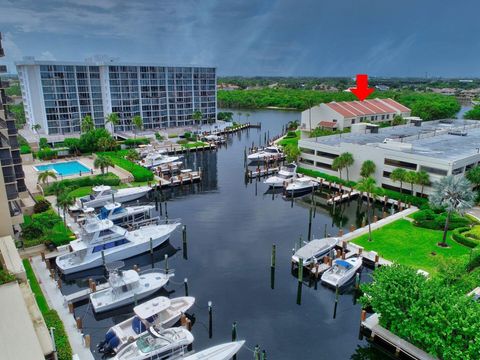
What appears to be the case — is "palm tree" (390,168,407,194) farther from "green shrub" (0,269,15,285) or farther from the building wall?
"green shrub" (0,269,15,285)

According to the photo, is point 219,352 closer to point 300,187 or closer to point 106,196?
point 106,196

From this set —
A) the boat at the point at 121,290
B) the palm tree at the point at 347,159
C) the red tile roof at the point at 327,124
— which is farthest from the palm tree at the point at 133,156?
the red tile roof at the point at 327,124

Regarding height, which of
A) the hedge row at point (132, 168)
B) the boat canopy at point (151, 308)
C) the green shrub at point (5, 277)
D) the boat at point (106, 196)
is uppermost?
the green shrub at point (5, 277)

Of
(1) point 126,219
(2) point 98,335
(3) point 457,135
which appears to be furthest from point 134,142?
(3) point 457,135

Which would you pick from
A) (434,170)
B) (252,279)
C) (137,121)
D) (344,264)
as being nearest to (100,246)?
(252,279)

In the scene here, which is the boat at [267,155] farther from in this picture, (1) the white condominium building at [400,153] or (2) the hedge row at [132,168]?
(2) the hedge row at [132,168]

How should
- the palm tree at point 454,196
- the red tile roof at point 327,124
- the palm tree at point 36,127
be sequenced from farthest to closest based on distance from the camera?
1. the red tile roof at point 327,124
2. the palm tree at point 36,127
3. the palm tree at point 454,196

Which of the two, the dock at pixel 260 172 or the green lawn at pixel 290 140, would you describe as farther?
the green lawn at pixel 290 140

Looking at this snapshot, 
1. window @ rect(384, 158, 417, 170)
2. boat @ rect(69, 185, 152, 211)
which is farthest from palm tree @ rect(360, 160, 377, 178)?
boat @ rect(69, 185, 152, 211)
